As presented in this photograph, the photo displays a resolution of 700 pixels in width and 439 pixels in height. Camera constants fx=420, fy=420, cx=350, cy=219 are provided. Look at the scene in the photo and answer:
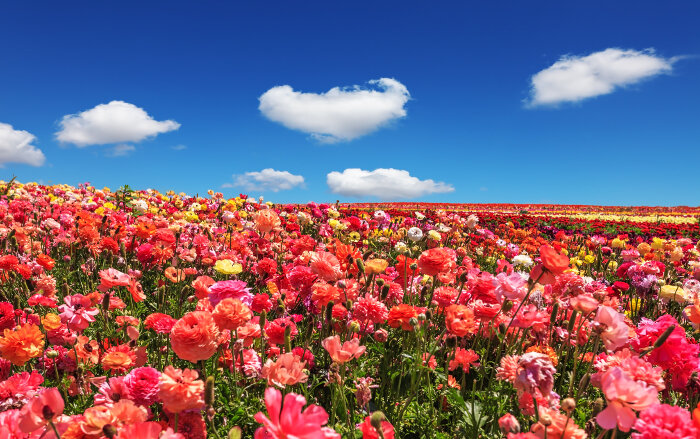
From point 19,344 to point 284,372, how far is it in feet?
4.23

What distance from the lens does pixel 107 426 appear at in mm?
1094

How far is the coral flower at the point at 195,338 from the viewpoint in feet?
4.89

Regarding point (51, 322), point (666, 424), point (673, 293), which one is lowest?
point (673, 293)

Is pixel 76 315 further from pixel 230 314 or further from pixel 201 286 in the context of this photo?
pixel 230 314

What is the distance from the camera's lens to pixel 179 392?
1226 mm

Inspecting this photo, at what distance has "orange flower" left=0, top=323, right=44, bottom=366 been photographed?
1.85 metres

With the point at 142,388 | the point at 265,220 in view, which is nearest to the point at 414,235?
the point at 265,220

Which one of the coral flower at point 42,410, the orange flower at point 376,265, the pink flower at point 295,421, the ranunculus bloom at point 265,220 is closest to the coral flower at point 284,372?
the pink flower at point 295,421

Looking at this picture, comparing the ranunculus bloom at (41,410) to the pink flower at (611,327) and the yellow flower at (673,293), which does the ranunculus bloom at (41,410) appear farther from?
the yellow flower at (673,293)

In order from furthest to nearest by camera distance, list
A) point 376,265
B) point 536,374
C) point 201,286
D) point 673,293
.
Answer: point 673,293
point 376,265
point 201,286
point 536,374

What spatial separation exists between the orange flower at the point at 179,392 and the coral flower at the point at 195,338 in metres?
0.24

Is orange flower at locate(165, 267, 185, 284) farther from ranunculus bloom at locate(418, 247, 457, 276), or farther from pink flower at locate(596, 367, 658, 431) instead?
pink flower at locate(596, 367, 658, 431)

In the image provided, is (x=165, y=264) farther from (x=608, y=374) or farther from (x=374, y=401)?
(x=608, y=374)

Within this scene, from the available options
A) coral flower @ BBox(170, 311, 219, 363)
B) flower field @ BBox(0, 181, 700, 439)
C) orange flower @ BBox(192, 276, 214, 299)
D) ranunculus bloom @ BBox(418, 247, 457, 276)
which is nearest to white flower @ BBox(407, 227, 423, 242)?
flower field @ BBox(0, 181, 700, 439)
